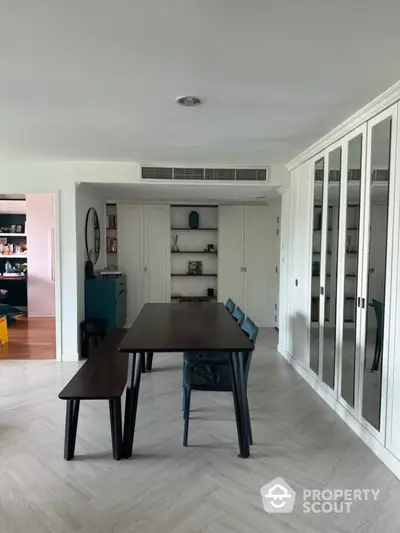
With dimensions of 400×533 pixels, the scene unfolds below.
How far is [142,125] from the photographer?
115 inches

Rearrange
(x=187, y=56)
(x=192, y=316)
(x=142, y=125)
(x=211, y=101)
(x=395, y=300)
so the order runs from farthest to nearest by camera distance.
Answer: (x=192, y=316) < (x=142, y=125) < (x=211, y=101) < (x=395, y=300) < (x=187, y=56)

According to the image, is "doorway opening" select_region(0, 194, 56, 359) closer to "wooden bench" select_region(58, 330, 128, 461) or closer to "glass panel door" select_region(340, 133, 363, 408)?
"wooden bench" select_region(58, 330, 128, 461)

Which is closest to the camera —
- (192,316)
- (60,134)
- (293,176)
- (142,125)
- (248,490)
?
(248,490)

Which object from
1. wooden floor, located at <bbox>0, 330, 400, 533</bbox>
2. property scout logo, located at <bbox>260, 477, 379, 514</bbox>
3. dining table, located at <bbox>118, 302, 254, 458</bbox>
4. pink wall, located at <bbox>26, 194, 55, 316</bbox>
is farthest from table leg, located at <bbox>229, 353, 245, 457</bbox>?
pink wall, located at <bbox>26, 194, 55, 316</bbox>

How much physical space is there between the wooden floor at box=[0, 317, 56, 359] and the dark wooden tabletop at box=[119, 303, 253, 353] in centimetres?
185

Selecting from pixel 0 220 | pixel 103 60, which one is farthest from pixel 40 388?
pixel 0 220

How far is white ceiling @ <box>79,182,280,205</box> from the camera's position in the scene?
4535 millimetres

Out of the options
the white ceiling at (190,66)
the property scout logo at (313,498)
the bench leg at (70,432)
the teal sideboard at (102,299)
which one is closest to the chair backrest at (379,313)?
the property scout logo at (313,498)

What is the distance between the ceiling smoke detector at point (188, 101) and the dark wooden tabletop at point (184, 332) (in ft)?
5.07

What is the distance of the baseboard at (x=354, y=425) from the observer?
2.32m

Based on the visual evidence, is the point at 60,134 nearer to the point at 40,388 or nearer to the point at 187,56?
the point at 187,56

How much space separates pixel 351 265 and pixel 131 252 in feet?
13.3

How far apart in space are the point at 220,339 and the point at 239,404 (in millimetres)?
435

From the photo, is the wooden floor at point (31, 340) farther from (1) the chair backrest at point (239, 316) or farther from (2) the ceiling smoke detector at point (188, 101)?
(2) the ceiling smoke detector at point (188, 101)
